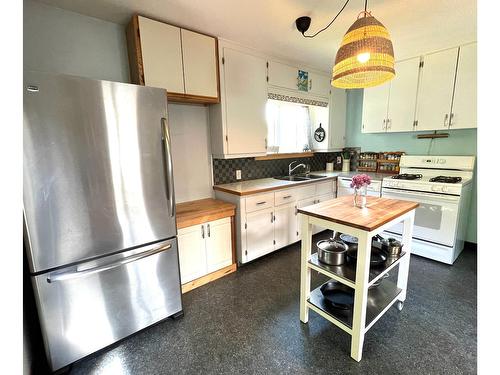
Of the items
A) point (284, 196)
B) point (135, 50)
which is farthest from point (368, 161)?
point (135, 50)

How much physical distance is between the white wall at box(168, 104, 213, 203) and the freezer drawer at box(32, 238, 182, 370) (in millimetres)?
934

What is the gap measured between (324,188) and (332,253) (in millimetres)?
1896

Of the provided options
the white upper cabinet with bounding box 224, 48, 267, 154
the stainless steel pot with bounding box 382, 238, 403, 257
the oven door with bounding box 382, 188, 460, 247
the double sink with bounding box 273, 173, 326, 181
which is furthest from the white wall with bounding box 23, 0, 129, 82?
the oven door with bounding box 382, 188, 460, 247

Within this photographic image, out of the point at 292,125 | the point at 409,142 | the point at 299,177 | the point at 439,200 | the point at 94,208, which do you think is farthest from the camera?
the point at 292,125

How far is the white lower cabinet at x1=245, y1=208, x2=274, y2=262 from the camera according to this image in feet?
8.30

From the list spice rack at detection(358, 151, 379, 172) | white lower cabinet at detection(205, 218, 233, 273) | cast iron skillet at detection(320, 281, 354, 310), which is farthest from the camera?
spice rack at detection(358, 151, 379, 172)

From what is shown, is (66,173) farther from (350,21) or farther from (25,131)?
(350,21)

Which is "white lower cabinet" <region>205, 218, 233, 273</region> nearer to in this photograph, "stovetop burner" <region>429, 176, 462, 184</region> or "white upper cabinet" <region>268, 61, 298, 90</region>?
"white upper cabinet" <region>268, 61, 298, 90</region>

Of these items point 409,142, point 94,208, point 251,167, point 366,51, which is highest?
point 366,51

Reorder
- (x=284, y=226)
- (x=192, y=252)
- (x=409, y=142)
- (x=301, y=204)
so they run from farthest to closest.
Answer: (x=409, y=142), (x=301, y=204), (x=284, y=226), (x=192, y=252)

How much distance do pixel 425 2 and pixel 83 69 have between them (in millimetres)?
2871

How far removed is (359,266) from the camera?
53.6 inches

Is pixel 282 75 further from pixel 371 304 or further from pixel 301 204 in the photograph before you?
pixel 371 304
